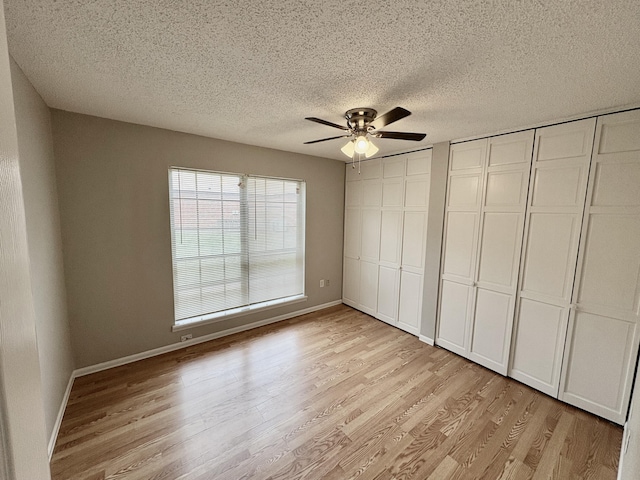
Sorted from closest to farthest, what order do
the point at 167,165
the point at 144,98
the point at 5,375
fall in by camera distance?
the point at 5,375 < the point at 144,98 < the point at 167,165

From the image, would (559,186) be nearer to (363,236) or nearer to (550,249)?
(550,249)

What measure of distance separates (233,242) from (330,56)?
2.41 metres

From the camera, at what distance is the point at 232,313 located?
3361mm

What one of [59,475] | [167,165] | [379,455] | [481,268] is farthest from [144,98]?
[481,268]

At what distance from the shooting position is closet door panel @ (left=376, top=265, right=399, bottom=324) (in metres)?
3.68

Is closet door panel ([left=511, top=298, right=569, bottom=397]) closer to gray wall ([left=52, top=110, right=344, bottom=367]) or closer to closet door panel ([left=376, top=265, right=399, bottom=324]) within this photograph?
closet door panel ([left=376, top=265, right=399, bottom=324])

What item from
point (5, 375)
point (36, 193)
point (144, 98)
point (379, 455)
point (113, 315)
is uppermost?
point (144, 98)

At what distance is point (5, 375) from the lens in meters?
0.39

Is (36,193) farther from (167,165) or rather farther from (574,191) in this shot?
(574,191)

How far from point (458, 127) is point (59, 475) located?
153 inches

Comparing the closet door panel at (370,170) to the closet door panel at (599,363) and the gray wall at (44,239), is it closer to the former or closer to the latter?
the closet door panel at (599,363)

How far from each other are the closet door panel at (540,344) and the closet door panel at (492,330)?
0.09 m

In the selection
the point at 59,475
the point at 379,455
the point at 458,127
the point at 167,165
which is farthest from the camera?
the point at 167,165

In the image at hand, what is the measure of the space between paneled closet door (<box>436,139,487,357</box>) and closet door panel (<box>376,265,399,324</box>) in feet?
2.18
